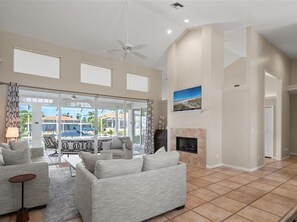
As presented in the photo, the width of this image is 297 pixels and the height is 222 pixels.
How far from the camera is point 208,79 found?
5.40 m

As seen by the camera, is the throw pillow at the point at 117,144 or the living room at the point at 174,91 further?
the throw pillow at the point at 117,144

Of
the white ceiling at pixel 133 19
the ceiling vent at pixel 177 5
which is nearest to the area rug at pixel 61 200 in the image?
the white ceiling at pixel 133 19

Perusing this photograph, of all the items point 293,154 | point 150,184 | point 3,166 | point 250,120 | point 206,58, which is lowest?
point 293,154

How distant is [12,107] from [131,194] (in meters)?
4.76

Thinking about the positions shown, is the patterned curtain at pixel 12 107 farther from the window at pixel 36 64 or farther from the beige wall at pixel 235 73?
the beige wall at pixel 235 73

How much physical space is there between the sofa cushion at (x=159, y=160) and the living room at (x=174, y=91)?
0.20ft

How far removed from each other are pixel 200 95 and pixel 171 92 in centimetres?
140

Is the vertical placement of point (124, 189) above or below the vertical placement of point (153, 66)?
below

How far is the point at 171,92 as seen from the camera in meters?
6.75

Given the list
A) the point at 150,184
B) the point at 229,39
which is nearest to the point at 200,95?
the point at 229,39

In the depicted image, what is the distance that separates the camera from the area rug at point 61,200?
2605 millimetres

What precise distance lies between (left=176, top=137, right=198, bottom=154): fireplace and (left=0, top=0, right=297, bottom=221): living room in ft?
0.16

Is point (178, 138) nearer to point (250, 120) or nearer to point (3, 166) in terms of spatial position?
point (250, 120)

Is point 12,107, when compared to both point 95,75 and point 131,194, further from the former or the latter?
point 131,194
